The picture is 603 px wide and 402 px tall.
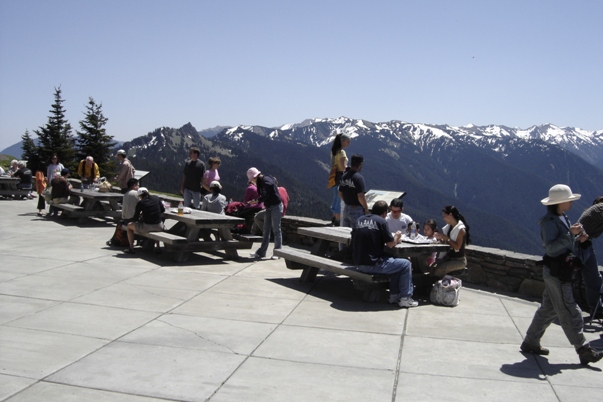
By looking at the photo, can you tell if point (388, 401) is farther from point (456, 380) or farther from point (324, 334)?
point (324, 334)

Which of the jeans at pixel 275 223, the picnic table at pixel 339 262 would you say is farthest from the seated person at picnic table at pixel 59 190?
the picnic table at pixel 339 262

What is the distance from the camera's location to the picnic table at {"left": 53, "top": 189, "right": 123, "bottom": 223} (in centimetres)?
1371

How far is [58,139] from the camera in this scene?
51.8 metres

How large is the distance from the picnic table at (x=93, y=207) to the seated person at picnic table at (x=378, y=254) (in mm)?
8200

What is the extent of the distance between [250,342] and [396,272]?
2.48m

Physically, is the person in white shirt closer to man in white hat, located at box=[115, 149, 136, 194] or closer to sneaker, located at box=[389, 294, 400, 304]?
sneaker, located at box=[389, 294, 400, 304]

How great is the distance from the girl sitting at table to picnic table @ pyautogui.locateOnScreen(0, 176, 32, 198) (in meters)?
15.7

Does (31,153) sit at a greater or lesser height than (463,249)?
greater

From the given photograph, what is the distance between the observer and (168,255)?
401 inches

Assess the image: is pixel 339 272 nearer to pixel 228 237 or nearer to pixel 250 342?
pixel 250 342

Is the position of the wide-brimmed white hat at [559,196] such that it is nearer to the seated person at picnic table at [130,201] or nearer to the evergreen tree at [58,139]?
the seated person at picnic table at [130,201]

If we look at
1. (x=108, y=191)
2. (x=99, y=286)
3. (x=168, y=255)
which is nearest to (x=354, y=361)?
(x=99, y=286)

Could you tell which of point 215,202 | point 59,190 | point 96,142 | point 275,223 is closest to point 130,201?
point 215,202

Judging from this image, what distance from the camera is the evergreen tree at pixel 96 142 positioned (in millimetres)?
50406
